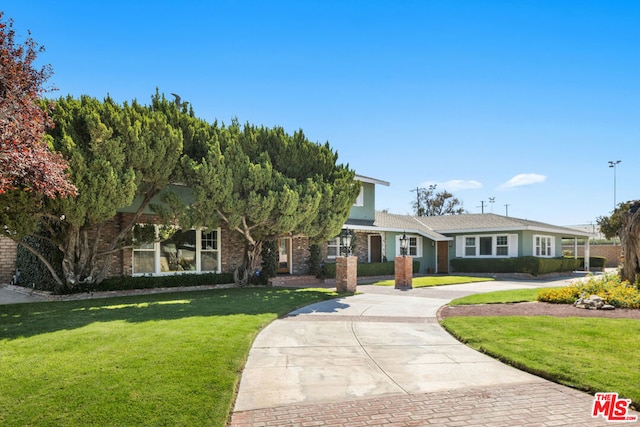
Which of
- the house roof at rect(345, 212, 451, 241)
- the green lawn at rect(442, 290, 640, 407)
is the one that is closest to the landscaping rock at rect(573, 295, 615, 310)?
the green lawn at rect(442, 290, 640, 407)

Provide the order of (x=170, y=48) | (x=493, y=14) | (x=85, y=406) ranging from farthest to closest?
(x=170, y=48), (x=493, y=14), (x=85, y=406)

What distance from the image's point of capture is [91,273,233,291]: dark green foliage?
1380 cm

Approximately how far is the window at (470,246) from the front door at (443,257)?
119 centimetres

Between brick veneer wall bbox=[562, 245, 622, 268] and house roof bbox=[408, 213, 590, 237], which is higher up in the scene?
house roof bbox=[408, 213, 590, 237]

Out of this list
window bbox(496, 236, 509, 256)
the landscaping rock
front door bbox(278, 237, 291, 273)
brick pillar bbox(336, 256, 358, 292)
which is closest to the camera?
the landscaping rock

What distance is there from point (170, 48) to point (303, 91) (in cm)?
440

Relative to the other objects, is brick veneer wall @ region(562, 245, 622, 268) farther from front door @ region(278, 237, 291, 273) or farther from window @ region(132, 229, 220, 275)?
window @ region(132, 229, 220, 275)

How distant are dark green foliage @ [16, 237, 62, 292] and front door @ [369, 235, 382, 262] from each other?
1614 cm

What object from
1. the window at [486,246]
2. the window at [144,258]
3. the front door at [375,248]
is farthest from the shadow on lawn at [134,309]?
the window at [486,246]

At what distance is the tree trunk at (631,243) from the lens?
12.4 metres

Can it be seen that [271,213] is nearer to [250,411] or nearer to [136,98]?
[136,98]

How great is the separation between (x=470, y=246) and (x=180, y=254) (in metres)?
18.7

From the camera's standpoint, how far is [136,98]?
509 inches

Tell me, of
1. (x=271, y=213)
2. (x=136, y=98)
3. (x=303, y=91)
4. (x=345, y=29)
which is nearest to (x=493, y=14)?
(x=345, y=29)
